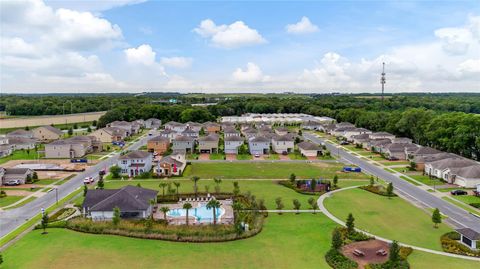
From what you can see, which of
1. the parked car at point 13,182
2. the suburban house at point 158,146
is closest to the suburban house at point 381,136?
the suburban house at point 158,146

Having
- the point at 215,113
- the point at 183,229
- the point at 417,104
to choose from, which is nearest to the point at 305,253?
the point at 183,229

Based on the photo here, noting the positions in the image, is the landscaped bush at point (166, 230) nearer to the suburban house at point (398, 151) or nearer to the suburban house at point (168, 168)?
the suburban house at point (168, 168)

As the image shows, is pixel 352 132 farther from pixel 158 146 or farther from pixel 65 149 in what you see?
pixel 65 149

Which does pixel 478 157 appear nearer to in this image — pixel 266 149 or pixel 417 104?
pixel 266 149

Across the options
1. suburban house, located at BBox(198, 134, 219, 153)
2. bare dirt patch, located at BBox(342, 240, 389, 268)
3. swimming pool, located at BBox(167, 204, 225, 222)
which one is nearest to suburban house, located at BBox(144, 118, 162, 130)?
suburban house, located at BBox(198, 134, 219, 153)

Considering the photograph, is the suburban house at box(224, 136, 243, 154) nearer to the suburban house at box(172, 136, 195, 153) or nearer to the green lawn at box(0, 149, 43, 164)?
the suburban house at box(172, 136, 195, 153)

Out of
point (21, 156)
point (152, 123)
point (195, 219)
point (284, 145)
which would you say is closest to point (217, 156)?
point (284, 145)
